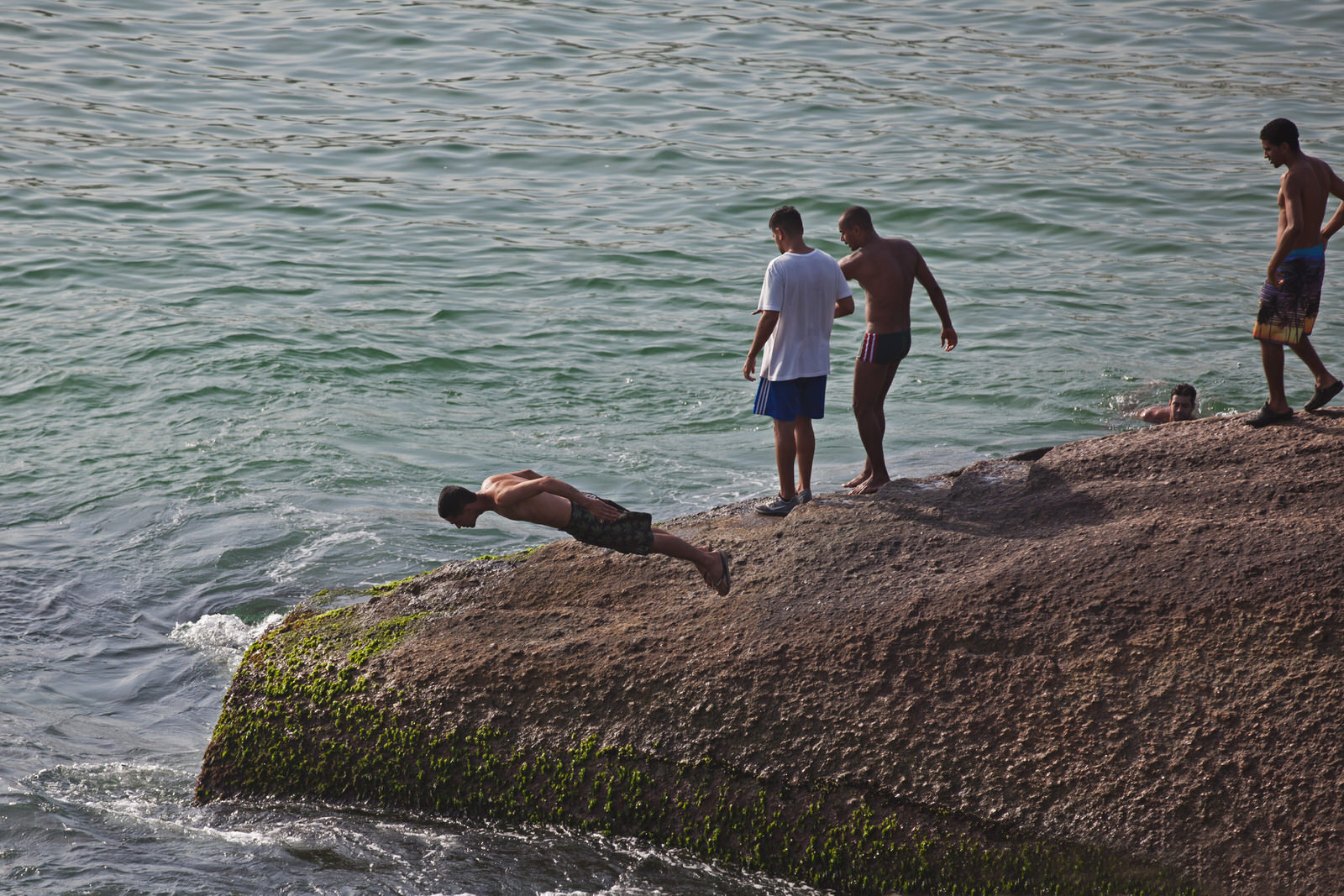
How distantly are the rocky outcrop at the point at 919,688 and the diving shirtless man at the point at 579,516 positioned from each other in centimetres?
29

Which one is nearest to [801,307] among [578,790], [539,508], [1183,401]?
[539,508]

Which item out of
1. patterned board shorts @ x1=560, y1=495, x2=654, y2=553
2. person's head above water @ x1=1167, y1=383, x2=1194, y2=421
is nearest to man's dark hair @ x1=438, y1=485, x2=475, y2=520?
patterned board shorts @ x1=560, y1=495, x2=654, y2=553

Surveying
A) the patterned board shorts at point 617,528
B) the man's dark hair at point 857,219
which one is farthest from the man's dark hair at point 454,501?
the man's dark hair at point 857,219

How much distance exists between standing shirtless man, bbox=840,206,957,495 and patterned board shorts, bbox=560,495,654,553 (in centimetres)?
195

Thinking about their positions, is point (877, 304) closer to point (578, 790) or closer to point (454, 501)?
point (454, 501)

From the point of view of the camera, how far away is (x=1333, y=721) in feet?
17.7

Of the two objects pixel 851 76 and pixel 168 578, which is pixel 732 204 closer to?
pixel 851 76

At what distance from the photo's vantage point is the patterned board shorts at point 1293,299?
288 inches

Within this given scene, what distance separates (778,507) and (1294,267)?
11.1 ft

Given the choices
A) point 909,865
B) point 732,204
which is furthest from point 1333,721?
point 732,204

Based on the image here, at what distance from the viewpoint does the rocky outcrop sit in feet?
18.0

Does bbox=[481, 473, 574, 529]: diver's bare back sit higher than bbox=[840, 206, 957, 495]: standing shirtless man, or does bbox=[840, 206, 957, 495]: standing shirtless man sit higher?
bbox=[840, 206, 957, 495]: standing shirtless man

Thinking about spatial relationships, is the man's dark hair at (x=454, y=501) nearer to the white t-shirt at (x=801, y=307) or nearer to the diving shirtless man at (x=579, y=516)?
the diving shirtless man at (x=579, y=516)

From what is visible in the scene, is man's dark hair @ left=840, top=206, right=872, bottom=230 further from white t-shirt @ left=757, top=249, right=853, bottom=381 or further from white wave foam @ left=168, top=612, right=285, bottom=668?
white wave foam @ left=168, top=612, right=285, bottom=668
